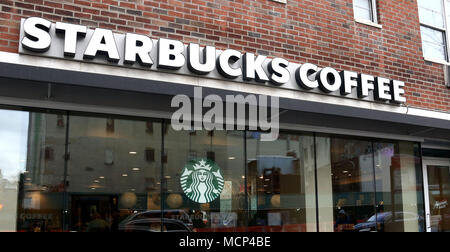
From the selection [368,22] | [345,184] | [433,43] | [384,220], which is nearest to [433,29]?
[433,43]

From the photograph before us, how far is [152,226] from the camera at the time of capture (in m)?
7.93

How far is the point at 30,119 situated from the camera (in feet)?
23.8

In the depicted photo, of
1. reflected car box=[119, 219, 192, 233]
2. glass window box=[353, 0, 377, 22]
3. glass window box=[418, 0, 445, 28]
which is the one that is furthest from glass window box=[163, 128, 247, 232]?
glass window box=[418, 0, 445, 28]

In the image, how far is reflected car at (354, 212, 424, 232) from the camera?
1000 centimetres

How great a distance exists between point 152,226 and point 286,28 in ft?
14.5

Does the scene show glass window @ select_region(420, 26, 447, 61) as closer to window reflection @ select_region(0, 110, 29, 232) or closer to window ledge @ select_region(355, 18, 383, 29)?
window ledge @ select_region(355, 18, 383, 29)

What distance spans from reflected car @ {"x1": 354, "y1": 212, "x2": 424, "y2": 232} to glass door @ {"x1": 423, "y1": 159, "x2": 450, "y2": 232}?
3.46 ft

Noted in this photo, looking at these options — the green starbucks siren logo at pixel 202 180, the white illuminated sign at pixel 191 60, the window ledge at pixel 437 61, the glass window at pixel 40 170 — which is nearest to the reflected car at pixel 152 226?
the green starbucks siren logo at pixel 202 180

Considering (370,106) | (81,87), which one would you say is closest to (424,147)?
(370,106)

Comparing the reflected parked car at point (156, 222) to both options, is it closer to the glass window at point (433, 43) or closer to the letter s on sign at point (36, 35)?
the letter s on sign at point (36, 35)

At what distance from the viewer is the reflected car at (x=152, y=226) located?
25.6 feet

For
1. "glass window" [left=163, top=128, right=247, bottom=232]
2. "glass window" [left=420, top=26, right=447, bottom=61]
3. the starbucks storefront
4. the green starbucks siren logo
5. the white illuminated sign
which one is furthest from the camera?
"glass window" [left=420, top=26, right=447, bottom=61]

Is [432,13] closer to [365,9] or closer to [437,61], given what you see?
[437,61]

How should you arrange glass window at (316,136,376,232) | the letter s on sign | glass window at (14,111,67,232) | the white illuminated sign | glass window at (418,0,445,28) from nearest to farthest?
the letter s on sign
the white illuminated sign
glass window at (14,111,67,232)
glass window at (316,136,376,232)
glass window at (418,0,445,28)
